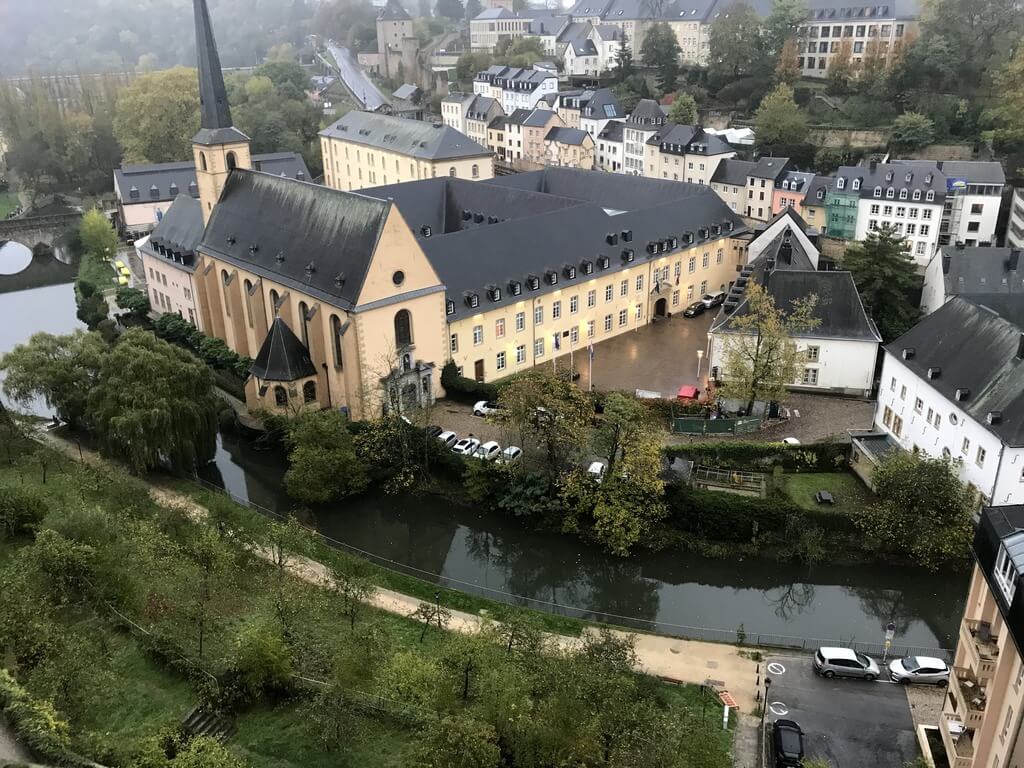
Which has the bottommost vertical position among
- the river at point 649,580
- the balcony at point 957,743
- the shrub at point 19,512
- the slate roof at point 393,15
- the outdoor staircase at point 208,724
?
the river at point 649,580

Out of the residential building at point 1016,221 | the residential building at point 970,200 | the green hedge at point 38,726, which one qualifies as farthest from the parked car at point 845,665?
the residential building at point 1016,221

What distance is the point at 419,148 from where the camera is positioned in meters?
75.9

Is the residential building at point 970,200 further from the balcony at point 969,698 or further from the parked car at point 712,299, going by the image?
the balcony at point 969,698

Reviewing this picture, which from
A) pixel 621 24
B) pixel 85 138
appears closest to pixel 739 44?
pixel 621 24

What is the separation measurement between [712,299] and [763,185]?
1504 centimetres

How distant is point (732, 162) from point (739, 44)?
96.1 ft

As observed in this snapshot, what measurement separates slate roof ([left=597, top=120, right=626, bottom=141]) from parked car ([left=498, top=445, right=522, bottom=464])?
56.2m

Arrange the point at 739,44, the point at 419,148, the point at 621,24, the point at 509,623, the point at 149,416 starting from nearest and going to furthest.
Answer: the point at 509,623 → the point at 149,416 → the point at 419,148 → the point at 739,44 → the point at 621,24

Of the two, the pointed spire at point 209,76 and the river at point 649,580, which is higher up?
the pointed spire at point 209,76

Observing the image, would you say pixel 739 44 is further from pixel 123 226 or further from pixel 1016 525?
pixel 1016 525

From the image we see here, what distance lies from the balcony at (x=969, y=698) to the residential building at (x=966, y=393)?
36.9ft

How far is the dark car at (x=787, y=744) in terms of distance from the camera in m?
20.5

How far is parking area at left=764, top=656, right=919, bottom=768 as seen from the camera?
2116cm

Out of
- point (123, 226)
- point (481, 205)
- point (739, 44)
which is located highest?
point (739, 44)
